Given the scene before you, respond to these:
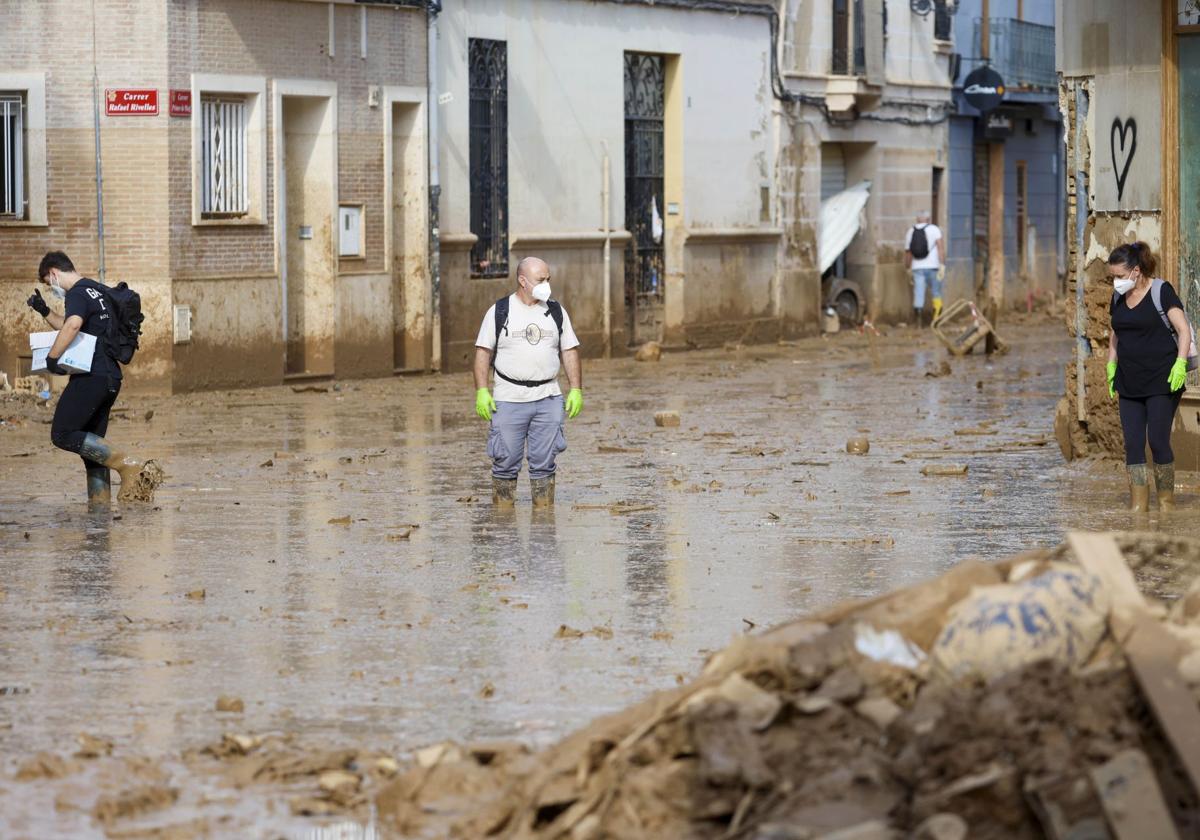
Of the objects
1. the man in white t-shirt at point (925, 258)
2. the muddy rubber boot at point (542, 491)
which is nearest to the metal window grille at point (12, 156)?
the muddy rubber boot at point (542, 491)

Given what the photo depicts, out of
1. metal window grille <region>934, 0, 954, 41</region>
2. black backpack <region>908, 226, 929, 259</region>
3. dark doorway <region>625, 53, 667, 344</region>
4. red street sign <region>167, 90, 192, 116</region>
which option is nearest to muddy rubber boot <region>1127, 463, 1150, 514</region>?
red street sign <region>167, 90, 192, 116</region>

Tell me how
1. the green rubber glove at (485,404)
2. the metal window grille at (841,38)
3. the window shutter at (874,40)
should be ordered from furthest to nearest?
the window shutter at (874,40) → the metal window grille at (841,38) → the green rubber glove at (485,404)

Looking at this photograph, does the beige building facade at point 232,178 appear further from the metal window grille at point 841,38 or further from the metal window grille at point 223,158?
the metal window grille at point 841,38

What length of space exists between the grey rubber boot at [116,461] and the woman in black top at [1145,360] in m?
6.15

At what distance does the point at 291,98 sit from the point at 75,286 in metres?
10.6

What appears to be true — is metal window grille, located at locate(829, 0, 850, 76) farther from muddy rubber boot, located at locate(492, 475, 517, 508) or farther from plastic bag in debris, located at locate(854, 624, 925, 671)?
plastic bag in debris, located at locate(854, 624, 925, 671)

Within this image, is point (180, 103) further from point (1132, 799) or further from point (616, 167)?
point (1132, 799)

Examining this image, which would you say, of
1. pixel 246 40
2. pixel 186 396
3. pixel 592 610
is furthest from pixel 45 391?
pixel 592 610

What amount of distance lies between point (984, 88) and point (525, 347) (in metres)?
27.1

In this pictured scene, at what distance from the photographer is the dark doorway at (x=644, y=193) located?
30516 mm

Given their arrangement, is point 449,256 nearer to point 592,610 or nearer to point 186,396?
point 186,396

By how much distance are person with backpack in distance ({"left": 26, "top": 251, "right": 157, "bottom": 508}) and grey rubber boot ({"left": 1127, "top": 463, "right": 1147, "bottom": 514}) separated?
6192 mm

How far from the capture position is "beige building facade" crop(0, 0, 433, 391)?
22500mm

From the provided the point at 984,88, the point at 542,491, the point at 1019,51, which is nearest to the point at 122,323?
the point at 542,491
